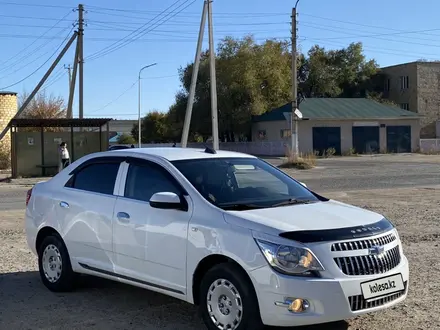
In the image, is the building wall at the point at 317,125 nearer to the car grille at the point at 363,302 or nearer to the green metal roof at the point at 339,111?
the green metal roof at the point at 339,111

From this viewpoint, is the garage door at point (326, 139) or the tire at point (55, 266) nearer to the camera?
the tire at point (55, 266)

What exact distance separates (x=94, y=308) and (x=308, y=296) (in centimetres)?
259

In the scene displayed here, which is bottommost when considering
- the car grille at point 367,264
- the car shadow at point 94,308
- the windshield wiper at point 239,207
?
the car shadow at point 94,308

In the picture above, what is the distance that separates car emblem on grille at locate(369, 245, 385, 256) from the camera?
4926 millimetres

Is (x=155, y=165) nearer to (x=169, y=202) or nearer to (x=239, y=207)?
(x=169, y=202)

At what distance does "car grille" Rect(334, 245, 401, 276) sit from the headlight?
20cm

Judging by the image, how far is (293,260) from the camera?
4699 mm

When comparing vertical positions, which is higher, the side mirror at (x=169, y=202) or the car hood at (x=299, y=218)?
the side mirror at (x=169, y=202)

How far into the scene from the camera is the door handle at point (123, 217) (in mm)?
5999

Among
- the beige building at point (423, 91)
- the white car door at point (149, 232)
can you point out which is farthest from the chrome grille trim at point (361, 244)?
the beige building at point (423, 91)

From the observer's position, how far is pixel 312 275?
184 inches

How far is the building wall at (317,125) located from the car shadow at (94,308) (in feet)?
149

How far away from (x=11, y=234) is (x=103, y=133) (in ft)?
67.5

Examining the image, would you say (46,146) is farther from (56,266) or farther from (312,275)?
(312,275)
